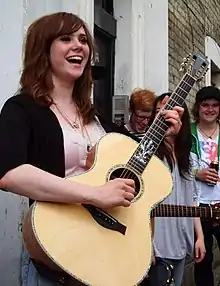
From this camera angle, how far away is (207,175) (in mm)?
3688

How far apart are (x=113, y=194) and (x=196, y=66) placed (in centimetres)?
92

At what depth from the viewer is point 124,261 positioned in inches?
80.0

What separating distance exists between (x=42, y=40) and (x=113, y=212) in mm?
695

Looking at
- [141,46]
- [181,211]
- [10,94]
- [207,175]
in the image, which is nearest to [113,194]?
[181,211]

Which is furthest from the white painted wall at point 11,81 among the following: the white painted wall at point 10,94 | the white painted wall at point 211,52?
the white painted wall at point 211,52

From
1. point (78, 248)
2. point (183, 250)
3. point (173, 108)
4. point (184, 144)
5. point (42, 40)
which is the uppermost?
point (42, 40)

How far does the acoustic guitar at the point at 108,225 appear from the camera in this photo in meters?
1.90

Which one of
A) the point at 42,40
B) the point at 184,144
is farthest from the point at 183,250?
the point at 42,40

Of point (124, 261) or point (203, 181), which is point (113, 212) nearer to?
point (124, 261)

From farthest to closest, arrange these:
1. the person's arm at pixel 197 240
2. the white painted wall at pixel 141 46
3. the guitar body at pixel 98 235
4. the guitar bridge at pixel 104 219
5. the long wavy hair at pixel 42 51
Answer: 1. the white painted wall at pixel 141 46
2. the person's arm at pixel 197 240
3. the long wavy hair at pixel 42 51
4. the guitar bridge at pixel 104 219
5. the guitar body at pixel 98 235

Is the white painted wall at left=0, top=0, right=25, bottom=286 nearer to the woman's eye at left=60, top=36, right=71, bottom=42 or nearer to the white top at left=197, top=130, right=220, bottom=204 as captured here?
the woman's eye at left=60, top=36, right=71, bottom=42

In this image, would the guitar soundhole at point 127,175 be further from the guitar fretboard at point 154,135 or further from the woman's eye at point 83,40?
the woman's eye at point 83,40

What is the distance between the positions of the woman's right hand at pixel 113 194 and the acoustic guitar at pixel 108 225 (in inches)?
3.0

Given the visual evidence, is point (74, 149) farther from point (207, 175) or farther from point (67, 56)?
point (207, 175)
